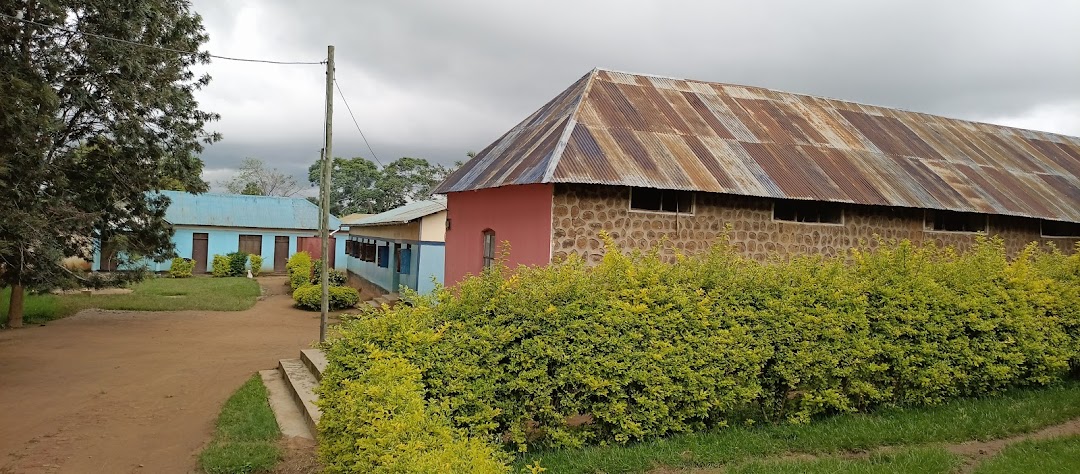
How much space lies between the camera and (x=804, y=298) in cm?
627

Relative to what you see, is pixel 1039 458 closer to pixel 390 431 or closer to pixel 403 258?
pixel 390 431

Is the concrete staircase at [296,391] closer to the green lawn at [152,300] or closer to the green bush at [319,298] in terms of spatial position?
the green bush at [319,298]

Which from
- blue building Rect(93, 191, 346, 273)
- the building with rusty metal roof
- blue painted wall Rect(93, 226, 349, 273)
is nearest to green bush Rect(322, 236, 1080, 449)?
the building with rusty metal roof

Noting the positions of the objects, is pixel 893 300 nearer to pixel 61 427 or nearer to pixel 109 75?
pixel 61 427

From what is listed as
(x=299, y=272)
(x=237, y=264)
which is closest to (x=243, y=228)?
(x=237, y=264)

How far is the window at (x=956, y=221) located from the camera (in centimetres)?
1296

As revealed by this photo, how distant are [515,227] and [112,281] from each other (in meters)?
11.6

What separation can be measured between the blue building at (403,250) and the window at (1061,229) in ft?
42.9

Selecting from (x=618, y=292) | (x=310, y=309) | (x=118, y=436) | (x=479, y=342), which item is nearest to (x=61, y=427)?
(x=118, y=436)

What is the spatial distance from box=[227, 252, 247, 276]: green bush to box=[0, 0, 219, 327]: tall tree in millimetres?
12638

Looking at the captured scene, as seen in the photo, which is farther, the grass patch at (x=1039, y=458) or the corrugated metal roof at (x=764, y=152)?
the corrugated metal roof at (x=764, y=152)

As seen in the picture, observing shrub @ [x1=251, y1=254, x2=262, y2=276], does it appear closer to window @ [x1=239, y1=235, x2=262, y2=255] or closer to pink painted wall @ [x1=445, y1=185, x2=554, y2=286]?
window @ [x1=239, y1=235, x2=262, y2=255]

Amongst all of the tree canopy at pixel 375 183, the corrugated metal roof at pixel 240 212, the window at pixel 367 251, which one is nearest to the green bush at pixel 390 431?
the window at pixel 367 251

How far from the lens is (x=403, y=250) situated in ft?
65.1
